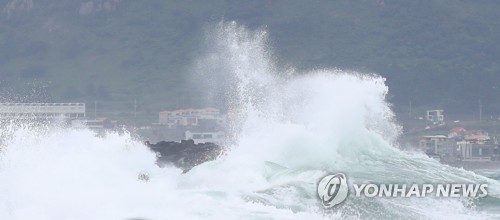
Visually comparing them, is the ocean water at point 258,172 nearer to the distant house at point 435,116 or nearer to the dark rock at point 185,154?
the dark rock at point 185,154

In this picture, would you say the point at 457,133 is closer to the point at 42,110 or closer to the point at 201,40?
the point at 42,110

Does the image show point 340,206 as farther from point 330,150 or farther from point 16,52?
point 16,52

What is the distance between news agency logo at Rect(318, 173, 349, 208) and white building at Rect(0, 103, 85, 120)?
4835 cm

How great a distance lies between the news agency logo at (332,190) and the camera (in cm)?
3397

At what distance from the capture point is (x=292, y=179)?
3719 centimetres

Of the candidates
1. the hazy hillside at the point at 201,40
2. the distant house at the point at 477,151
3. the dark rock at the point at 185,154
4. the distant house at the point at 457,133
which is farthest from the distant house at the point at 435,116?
the dark rock at the point at 185,154

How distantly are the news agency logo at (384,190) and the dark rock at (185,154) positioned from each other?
237 inches

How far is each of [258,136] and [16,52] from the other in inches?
3214

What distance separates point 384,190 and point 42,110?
6163cm

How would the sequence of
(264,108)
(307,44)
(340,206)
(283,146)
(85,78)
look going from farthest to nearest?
1. (307,44)
2. (85,78)
3. (264,108)
4. (283,146)
5. (340,206)

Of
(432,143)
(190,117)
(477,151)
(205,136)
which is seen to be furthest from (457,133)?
(190,117)

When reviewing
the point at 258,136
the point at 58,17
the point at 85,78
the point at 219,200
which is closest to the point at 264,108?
the point at 258,136

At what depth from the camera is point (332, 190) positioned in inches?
1379

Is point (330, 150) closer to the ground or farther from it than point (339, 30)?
closer to the ground
